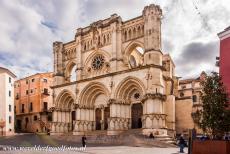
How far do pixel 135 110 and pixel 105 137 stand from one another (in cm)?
532

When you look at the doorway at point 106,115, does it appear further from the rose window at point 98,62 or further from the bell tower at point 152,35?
the bell tower at point 152,35

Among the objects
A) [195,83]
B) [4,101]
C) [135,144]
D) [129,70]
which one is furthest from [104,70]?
[195,83]

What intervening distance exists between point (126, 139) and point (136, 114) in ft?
20.3

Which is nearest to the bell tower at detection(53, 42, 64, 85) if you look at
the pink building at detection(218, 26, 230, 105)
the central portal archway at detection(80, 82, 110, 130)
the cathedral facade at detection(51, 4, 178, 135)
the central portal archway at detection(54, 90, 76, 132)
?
the cathedral facade at detection(51, 4, 178, 135)

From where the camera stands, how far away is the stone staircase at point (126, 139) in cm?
3450

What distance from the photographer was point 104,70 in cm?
4622

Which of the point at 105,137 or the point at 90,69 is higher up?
the point at 90,69

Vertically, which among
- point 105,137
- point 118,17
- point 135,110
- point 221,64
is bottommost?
point 105,137

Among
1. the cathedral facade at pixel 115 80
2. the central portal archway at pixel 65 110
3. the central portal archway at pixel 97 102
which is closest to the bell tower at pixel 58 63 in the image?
the cathedral facade at pixel 115 80

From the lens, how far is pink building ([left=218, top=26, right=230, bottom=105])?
2559cm

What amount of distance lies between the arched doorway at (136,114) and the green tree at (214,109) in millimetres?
22178

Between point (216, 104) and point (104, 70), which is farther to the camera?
point (104, 70)

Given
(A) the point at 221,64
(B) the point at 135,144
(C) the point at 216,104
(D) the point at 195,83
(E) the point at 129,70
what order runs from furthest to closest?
(D) the point at 195,83
(E) the point at 129,70
(B) the point at 135,144
(A) the point at 221,64
(C) the point at 216,104

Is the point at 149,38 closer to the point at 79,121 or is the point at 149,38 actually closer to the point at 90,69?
the point at 90,69
